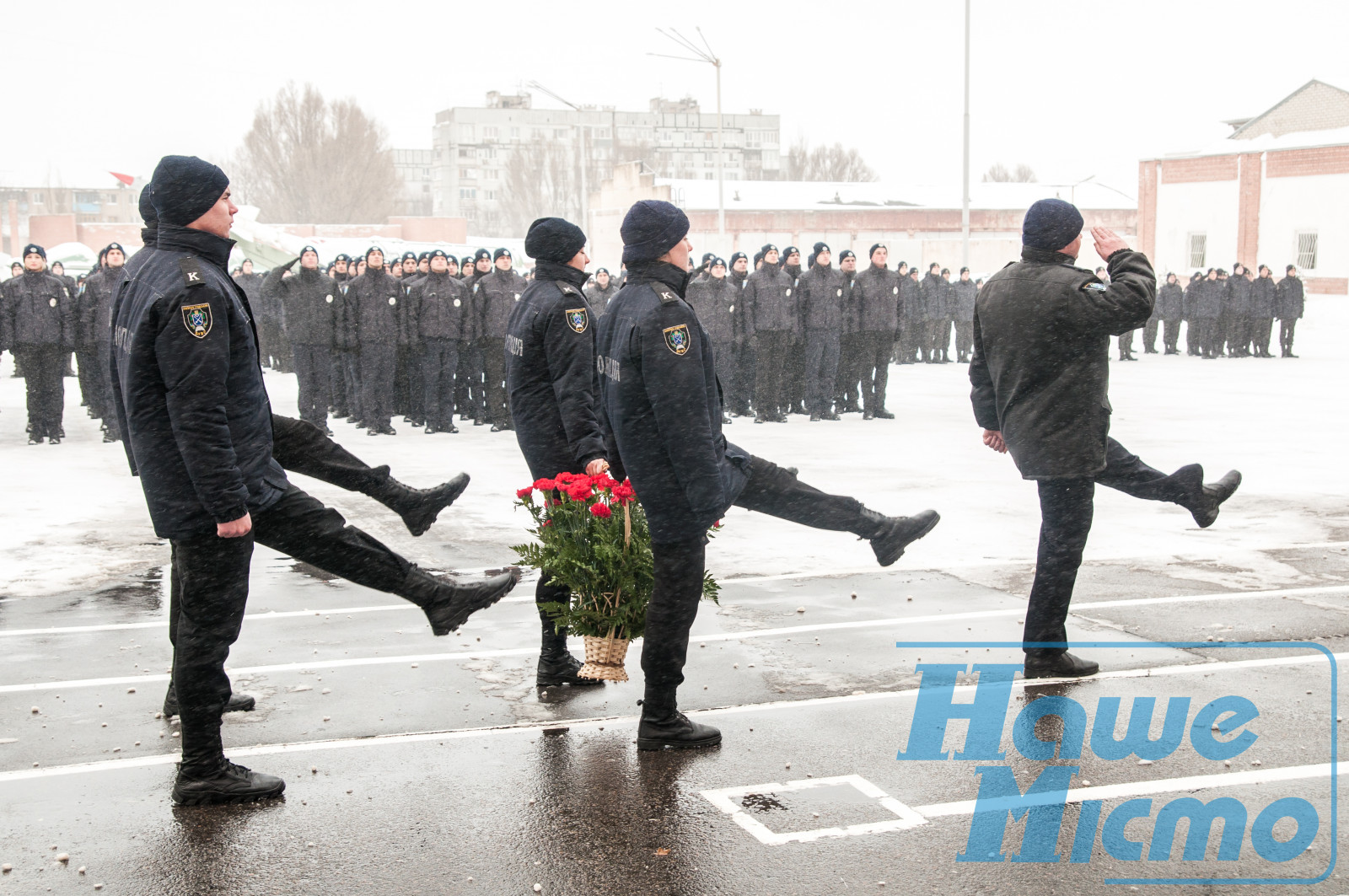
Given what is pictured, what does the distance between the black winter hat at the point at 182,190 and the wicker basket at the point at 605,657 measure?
2.10 meters

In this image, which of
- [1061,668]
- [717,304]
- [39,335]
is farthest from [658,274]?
[39,335]

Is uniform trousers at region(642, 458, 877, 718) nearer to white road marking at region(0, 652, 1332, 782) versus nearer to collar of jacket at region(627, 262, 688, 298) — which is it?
white road marking at region(0, 652, 1332, 782)

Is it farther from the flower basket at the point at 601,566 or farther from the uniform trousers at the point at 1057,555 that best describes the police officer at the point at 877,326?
the flower basket at the point at 601,566

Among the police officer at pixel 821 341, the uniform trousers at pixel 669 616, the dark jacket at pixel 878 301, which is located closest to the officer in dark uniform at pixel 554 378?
the uniform trousers at pixel 669 616

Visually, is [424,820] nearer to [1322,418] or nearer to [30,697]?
[30,697]

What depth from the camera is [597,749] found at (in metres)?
4.98

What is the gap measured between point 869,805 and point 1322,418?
13633mm

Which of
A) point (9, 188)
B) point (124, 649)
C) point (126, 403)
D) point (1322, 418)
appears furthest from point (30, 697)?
point (9, 188)

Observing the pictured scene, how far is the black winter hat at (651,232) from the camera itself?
16.2ft

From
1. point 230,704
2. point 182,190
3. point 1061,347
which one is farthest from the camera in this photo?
point 1061,347

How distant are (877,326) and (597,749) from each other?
487 inches

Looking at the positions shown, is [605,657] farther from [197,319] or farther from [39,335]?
[39,335]

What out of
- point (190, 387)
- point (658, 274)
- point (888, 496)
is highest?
point (658, 274)

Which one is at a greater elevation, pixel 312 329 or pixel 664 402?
pixel 664 402
